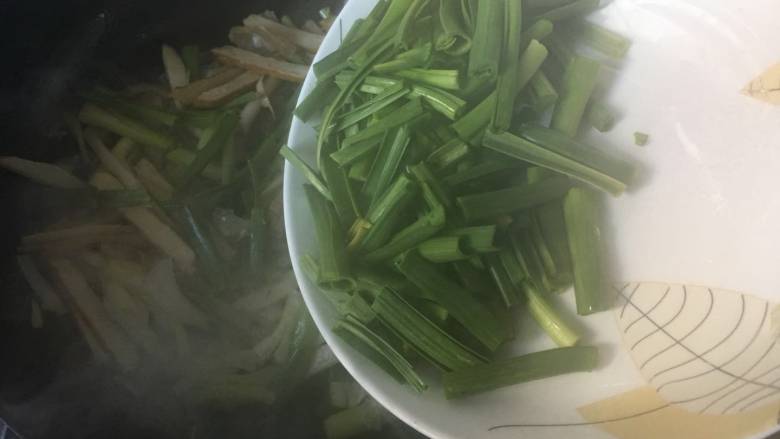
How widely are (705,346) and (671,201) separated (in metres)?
0.25

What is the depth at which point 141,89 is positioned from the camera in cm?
165

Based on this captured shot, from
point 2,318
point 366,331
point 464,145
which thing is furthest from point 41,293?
point 464,145

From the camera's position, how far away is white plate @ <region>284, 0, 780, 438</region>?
1.05 meters

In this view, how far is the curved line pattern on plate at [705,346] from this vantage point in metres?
0.95

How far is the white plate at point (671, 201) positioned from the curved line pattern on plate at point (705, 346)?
22 millimetres

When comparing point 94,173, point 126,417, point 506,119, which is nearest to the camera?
point 506,119

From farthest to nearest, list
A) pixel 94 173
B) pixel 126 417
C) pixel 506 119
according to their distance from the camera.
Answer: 1. pixel 94 173
2. pixel 126 417
3. pixel 506 119

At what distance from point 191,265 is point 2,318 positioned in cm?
41

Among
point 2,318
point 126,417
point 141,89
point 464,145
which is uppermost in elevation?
point 464,145

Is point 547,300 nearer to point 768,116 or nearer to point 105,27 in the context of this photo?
point 768,116

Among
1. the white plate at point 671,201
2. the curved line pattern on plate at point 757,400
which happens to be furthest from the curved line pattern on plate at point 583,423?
the curved line pattern on plate at point 757,400

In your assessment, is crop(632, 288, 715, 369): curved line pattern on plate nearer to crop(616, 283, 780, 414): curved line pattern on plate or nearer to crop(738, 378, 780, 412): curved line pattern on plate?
crop(616, 283, 780, 414): curved line pattern on plate

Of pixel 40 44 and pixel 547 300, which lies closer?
pixel 547 300

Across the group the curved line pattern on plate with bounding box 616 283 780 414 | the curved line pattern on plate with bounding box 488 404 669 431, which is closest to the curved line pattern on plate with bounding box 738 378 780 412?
the curved line pattern on plate with bounding box 616 283 780 414
